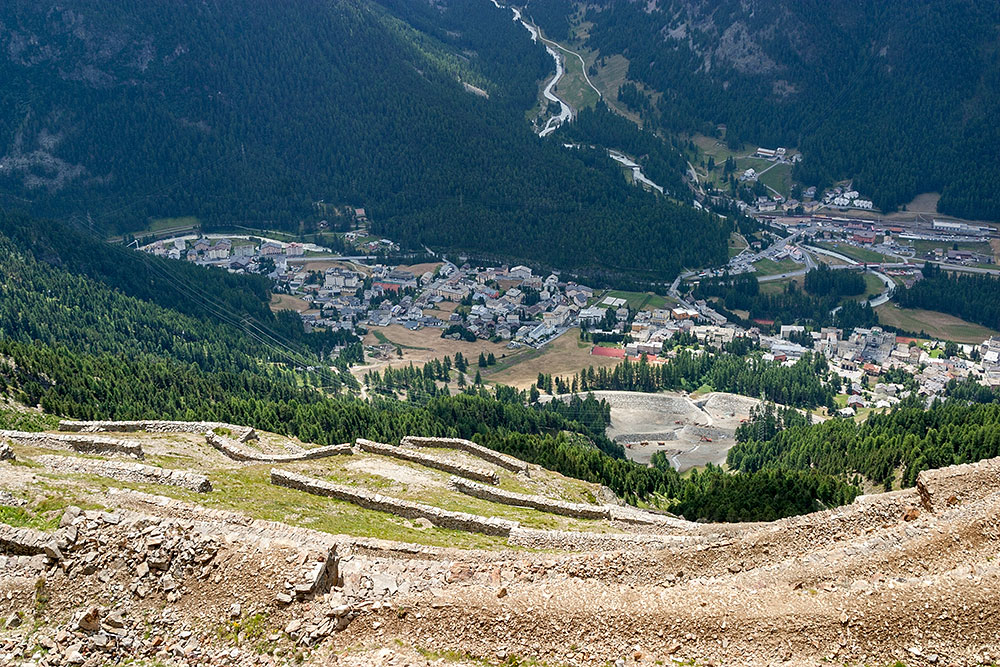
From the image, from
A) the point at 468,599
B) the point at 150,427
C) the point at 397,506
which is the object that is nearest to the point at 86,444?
the point at 150,427

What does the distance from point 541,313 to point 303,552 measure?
4812 inches

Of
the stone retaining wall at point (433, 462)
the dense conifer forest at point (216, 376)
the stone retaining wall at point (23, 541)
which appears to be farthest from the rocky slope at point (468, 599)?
the dense conifer forest at point (216, 376)

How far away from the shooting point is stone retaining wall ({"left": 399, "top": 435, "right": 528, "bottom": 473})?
63156 mm

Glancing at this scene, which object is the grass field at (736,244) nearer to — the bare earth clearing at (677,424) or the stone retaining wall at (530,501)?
the bare earth clearing at (677,424)

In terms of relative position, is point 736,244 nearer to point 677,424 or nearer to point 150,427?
point 677,424

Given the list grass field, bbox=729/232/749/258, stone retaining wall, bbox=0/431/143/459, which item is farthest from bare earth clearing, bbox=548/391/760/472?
grass field, bbox=729/232/749/258

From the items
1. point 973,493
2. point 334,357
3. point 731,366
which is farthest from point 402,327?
point 973,493

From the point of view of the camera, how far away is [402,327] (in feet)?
481

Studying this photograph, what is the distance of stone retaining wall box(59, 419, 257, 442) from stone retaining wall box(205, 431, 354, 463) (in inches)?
60.1

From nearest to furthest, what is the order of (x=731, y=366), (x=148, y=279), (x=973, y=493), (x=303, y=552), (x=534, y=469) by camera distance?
(x=303, y=552) → (x=973, y=493) → (x=534, y=469) → (x=731, y=366) → (x=148, y=279)

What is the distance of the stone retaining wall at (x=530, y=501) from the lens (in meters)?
49.3

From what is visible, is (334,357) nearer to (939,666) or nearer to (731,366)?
(731,366)

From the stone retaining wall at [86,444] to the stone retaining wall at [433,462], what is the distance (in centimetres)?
1575

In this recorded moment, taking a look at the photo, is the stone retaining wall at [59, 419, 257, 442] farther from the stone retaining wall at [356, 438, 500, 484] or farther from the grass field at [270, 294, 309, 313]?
the grass field at [270, 294, 309, 313]
